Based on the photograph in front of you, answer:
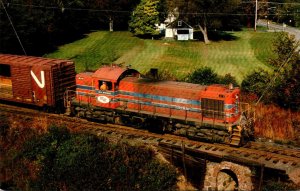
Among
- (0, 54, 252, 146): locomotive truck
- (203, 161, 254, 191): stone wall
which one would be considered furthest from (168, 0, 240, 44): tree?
(203, 161, 254, 191): stone wall

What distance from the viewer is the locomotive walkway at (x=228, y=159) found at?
710 inches

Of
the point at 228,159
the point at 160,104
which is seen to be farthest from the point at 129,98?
the point at 228,159

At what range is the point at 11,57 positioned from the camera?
2894 cm

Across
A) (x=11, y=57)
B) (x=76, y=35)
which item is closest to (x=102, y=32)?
(x=76, y=35)

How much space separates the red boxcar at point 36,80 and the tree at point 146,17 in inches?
1882

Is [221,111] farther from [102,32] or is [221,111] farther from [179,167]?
[102,32]

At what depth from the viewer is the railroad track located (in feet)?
61.3

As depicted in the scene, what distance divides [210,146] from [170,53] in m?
43.4

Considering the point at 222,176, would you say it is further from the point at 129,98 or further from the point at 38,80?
the point at 38,80

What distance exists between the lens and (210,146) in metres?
20.6

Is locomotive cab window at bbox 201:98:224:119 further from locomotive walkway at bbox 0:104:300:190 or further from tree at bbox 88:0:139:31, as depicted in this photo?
tree at bbox 88:0:139:31

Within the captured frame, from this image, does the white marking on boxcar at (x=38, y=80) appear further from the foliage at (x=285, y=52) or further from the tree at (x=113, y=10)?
the tree at (x=113, y=10)

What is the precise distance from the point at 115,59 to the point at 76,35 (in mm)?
24554

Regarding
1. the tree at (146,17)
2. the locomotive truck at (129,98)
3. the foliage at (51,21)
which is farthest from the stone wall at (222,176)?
the tree at (146,17)
